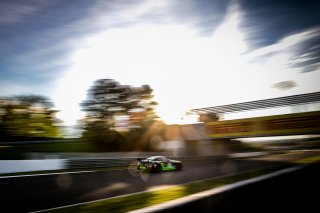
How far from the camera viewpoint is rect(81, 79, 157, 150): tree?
103ft

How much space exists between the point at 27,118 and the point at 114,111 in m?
12.0

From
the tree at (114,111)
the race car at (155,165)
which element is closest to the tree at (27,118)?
the tree at (114,111)

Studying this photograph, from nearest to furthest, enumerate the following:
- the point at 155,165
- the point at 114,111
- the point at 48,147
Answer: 1. the point at 155,165
2. the point at 48,147
3. the point at 114,111

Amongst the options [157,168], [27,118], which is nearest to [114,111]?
[27,118]

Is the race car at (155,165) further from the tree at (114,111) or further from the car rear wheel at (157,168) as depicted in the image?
the tree at (114,111)

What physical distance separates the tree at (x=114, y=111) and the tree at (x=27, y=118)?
18.2 feet

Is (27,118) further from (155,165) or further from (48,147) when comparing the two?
(155,165)

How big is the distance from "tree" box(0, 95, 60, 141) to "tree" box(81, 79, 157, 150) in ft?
18.2

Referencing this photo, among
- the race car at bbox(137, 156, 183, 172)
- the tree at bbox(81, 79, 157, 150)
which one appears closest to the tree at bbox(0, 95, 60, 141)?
the tree at bbox(81, 79, 157, 150)

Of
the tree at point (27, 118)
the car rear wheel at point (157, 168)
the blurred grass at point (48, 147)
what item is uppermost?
the tree at point (27, 118)

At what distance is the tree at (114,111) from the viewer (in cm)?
3147

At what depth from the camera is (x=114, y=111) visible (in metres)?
36.8

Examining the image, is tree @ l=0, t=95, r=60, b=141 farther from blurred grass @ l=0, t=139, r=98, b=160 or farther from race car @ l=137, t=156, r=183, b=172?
race car @ l=137, t=156, r=183, b=172

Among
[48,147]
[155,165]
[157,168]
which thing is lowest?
[157,168]
